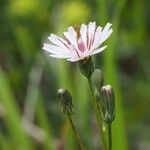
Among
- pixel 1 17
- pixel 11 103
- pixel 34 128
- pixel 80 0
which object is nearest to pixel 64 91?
pixel 11 103

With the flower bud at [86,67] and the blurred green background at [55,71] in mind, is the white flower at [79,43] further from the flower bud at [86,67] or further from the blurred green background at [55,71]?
the blurred green background at [55,71]

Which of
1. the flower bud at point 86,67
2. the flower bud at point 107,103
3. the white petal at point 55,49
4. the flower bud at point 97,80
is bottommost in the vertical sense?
the flower bud at point 107,103

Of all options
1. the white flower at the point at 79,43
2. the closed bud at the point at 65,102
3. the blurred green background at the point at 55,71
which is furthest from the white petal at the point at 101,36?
the blurred green background at the point at 55,71

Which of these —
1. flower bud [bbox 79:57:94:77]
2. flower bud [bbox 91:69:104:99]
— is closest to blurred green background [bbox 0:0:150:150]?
flower bud [bbox 91:69:104:99]

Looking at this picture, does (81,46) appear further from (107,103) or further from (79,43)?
(107,103)

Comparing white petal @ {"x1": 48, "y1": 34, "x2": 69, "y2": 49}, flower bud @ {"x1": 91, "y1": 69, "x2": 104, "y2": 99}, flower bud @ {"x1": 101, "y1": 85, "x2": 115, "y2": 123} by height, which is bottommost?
flower bud @ {"x1": 101, "y1": 85, "x2": 115, "y2": 123}

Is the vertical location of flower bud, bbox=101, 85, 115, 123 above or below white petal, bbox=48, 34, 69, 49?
below

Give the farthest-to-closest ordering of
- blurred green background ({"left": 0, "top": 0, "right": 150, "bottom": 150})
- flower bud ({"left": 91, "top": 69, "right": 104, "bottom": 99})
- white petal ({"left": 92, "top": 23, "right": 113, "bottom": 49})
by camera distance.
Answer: blurred green background ({"left": 0, "top": 0, "right": 150, "bottom": 150}) < flower bud ({"left": 91, "top": 69, "right": 104, "bottom": 99}) < white petal ({"left": 92, "top": 23, "right": 113, "bottom": 49})

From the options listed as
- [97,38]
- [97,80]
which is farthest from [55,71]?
[97,38]

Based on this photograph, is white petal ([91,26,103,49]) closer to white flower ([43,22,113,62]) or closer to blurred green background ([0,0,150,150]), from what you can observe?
white flower ([43,22,113,62])
